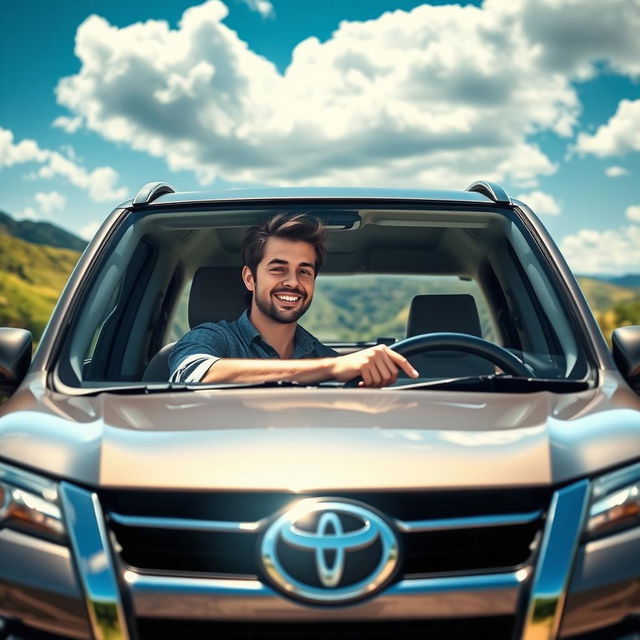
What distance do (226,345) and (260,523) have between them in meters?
1.84

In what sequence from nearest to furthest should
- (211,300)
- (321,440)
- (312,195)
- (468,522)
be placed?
(468,522) < (321,440) < (312,195) < (211,300)

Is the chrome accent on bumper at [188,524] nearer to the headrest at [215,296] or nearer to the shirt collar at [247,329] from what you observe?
the shirt collar at [247,329]

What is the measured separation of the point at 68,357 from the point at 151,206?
0.81 m

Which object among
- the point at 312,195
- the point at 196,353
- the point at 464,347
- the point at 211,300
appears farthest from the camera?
the point at 211,300

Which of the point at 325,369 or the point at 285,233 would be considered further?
the point at 285,233

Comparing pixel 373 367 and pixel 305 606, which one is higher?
pixel 373 367

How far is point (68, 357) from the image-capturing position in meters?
3.07

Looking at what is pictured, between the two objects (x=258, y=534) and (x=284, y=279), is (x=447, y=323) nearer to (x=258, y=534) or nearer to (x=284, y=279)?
(x=284, y=279)

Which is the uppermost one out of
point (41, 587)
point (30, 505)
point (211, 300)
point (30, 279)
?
point (30, 279)

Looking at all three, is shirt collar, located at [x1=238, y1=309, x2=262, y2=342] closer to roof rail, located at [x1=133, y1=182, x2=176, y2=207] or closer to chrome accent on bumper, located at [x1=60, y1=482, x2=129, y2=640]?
roof rail, located at [x1=133, y1=182, x2=176, y2=207]

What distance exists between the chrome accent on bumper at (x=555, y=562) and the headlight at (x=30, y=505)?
96 cm

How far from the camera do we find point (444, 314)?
416cm

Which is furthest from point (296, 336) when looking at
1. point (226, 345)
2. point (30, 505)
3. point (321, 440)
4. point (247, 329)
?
point (30, 505)

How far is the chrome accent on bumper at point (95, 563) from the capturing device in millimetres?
2023
